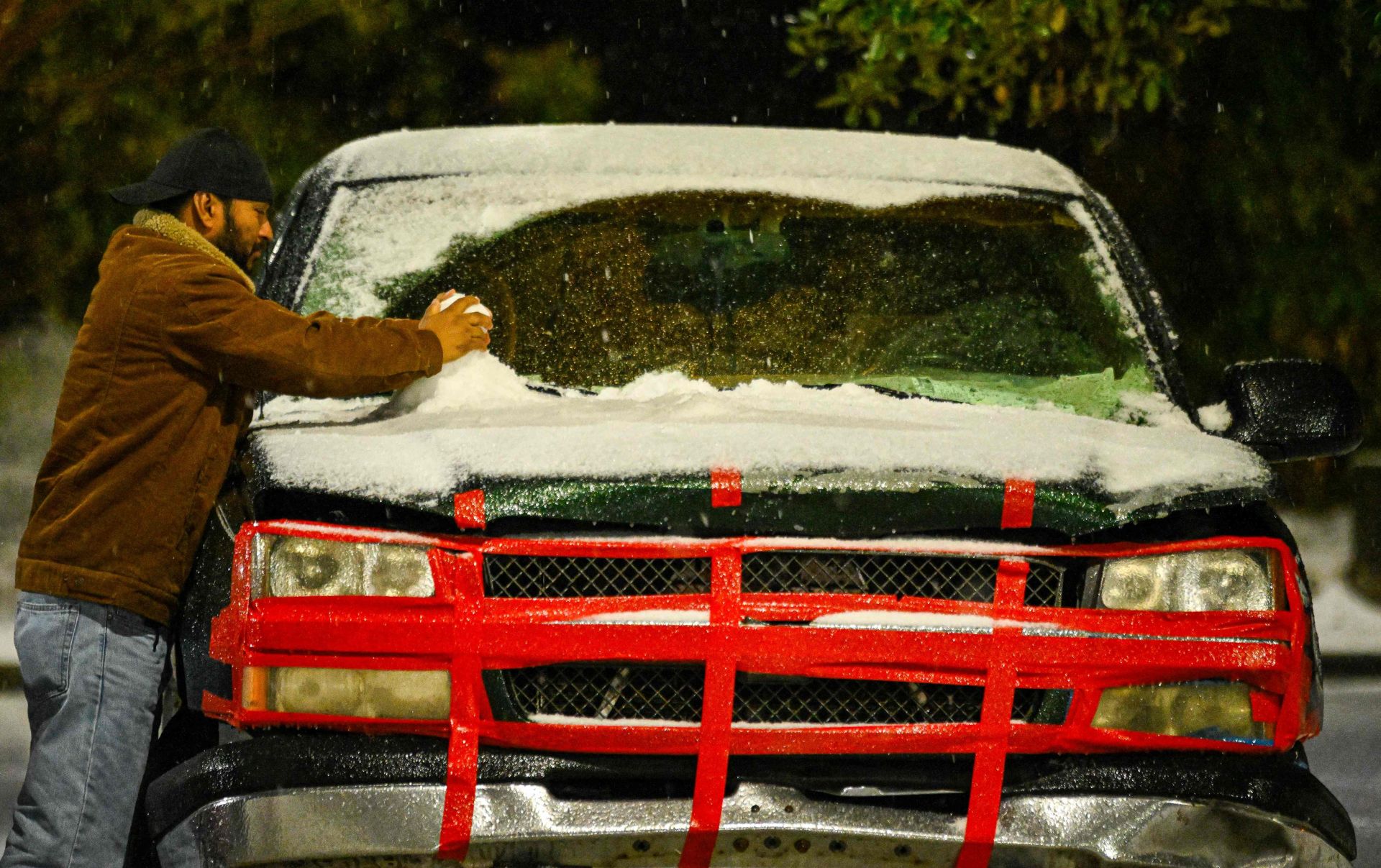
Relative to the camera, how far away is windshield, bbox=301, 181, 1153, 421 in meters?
4.08

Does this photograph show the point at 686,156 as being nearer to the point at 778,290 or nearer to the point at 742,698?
the point at 778,290

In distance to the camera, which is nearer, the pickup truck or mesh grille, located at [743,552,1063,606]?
the pickup truck

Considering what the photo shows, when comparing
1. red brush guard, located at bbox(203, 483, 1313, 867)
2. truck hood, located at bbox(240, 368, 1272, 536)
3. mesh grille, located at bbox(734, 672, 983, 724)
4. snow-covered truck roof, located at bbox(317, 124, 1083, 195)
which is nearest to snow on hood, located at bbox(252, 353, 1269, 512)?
truck hood, located at bbox(240, 368, 1272, 536)

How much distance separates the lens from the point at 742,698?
10.2 feet

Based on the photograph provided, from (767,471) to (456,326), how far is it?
3.23ft

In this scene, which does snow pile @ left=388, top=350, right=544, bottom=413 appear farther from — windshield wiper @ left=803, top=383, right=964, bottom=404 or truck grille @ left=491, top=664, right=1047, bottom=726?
truck grille @ left=491, top=664, right=1047, bottom=726

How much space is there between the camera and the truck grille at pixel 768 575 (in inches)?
120

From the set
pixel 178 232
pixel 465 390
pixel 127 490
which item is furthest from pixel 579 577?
pixel 178 232

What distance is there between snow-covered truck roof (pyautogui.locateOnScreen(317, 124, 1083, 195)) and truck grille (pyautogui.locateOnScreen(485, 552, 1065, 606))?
67.8 inches

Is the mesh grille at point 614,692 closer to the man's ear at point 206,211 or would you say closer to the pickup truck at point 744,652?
the pickup truck at point 744,652

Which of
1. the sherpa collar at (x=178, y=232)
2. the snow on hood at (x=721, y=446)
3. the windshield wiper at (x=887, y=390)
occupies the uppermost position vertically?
the sherpa collar at (x=178, y=232)

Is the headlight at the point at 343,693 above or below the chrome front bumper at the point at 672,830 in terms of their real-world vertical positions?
above

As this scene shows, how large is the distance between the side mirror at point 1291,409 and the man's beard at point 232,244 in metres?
2.07

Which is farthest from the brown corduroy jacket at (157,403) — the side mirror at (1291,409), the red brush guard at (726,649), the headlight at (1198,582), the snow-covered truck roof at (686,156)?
the side mirror at (1291,409)
